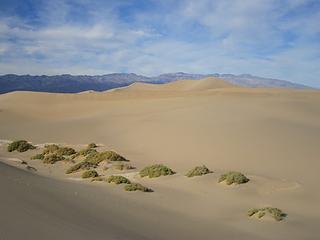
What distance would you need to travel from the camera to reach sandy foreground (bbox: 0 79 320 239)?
8094 mm

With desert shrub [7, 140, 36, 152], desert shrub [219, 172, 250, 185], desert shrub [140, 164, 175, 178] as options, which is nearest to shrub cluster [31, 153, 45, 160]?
desert shrub [7, 140, 36, 152]

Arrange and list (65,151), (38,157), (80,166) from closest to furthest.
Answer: (80,166), (38,157), (65,151)

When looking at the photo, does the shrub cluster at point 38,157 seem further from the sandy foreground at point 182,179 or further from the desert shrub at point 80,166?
the desert shrub at point 80,166

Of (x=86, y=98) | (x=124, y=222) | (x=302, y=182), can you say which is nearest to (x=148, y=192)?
(x=124, y=222)

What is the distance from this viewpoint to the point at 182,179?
1608 cm

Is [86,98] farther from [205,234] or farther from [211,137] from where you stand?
[205,234]

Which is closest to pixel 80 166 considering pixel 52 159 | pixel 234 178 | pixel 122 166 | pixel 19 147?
pixel 122 166

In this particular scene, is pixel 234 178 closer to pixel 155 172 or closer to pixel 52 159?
pixel 155 172

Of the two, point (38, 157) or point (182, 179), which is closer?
point (182, 179)

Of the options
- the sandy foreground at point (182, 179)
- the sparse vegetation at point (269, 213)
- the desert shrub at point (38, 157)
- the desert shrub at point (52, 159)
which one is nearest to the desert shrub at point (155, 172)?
the sandy foreground at point (182, 179)

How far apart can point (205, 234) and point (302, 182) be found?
716 centimetres

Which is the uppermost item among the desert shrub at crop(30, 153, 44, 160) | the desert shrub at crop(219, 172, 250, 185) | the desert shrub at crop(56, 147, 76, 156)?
the desert shrub at crop(56, 147, 76, 156)

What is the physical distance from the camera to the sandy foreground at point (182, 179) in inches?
319

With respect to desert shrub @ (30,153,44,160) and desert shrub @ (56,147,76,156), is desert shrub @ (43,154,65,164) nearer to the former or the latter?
desert shrub @ (30,153,44,160)
